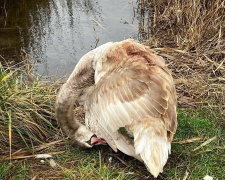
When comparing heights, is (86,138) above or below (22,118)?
below

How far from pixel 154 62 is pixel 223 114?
4.99 feet

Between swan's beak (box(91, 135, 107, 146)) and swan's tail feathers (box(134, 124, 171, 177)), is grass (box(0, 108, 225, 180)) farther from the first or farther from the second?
swan's tail feathers (box(134, 124, 171, 177))

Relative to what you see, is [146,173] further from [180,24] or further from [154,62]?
[180,24]

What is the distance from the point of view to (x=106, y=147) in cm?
456

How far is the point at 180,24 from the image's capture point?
293 inches

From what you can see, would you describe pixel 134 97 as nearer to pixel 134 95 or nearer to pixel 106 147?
pixel 134 95

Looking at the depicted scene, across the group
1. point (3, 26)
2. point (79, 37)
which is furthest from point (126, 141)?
point (3, 26)

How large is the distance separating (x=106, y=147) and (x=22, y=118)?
1.05m

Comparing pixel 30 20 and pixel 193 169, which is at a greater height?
pixel 30 20

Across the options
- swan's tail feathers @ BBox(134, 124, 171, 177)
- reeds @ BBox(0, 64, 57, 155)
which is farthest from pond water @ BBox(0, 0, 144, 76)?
swan's tail feathers @ BBox(134, 124, 171, 177)

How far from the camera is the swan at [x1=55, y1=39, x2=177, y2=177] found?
11.6ft

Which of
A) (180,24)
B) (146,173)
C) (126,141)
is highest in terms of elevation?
(180,24)

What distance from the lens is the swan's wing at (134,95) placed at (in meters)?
3.55

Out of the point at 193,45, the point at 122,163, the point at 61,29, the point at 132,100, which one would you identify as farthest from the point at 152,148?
the point at 61,29
